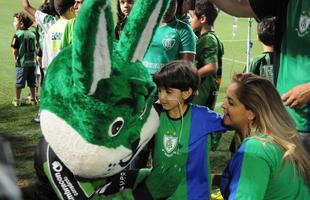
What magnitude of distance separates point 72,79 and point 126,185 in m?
0.62

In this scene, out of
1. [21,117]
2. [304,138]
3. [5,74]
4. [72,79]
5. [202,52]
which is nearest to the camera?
[72,79]

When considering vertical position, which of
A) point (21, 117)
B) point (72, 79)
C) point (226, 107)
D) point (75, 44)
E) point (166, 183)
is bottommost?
point (21, 117)

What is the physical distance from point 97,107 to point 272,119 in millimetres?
750

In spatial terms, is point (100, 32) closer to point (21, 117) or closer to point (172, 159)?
point (172, 159)

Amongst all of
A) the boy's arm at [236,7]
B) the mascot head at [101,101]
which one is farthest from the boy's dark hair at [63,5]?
the mascot head at [101,101]

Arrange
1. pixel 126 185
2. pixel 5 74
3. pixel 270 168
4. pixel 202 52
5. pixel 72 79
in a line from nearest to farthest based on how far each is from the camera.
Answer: pixel 72 79 < pixel 270 168 < pixel 126 185 < pixel 202 52 < pixel 5 74

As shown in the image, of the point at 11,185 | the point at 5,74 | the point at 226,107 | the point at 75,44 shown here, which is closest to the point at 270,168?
the point at 226,107

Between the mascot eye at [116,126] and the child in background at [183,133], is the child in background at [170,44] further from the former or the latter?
the mascot eye at [116,126]

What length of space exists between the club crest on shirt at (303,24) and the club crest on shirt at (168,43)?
5.22 feet

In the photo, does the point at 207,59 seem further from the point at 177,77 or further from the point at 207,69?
the point at 177,77

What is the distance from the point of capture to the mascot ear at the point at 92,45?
1530mm

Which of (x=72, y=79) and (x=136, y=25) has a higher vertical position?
(x=136, y=25)

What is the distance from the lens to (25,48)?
715 cm

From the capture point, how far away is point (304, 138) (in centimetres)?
239
